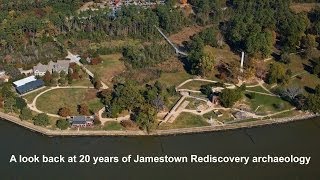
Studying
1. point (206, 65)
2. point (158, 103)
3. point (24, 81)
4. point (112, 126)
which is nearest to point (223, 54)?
point (206, 65)

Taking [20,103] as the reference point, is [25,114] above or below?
below

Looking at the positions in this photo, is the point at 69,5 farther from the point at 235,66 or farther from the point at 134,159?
the point at 134,159

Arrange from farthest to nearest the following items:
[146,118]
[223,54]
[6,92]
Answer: [223,54], [6,92], [146,118]

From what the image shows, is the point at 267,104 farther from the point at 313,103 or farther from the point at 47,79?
the point at 47,79

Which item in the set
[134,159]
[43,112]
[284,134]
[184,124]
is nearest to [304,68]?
[284,134]

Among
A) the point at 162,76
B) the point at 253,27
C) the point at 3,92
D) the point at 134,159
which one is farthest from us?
the point at 253,27

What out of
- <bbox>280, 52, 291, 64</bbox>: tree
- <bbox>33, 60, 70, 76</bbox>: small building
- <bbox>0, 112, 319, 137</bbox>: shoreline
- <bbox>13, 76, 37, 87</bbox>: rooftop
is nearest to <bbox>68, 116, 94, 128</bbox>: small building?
<bbox>0, 112, 319, 137</bbox>: shoreline

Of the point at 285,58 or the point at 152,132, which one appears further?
the point at 285,58
